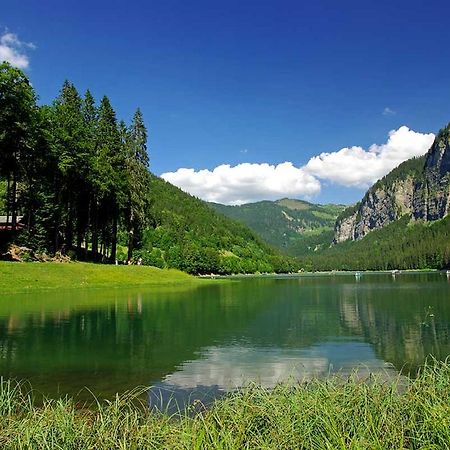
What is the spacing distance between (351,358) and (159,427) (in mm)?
13727

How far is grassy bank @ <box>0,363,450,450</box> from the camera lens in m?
7.35

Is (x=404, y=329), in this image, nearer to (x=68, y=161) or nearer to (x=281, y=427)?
(x=281, y=427)

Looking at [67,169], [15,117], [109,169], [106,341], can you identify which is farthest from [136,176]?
[106,341]

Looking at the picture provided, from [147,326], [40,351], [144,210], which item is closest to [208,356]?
[40,351]

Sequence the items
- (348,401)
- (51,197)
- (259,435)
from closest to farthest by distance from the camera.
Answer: (259,435) < (348,401) < (51,197)

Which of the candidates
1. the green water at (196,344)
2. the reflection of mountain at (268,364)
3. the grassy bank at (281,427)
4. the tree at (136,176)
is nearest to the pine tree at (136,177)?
the tree at (136,176)

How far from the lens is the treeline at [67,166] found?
200 ft

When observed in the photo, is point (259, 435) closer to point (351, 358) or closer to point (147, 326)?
point (351, 358)

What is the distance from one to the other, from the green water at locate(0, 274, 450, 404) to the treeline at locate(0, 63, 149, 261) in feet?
94.1

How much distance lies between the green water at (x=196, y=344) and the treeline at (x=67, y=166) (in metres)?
28.7

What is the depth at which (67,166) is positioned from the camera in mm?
65938

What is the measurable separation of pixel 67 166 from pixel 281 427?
63.6 m

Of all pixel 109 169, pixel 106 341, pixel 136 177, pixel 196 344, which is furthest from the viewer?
pixel 136 177

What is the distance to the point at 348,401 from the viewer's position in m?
8.95
